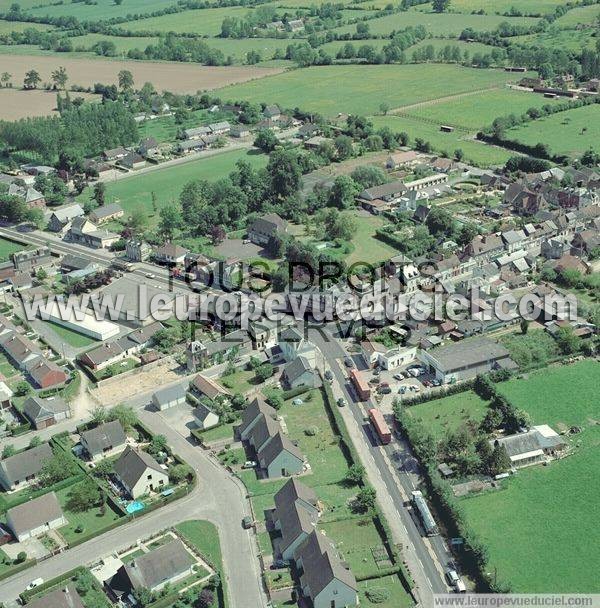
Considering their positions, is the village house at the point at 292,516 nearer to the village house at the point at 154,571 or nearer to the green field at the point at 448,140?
the village house at the point at 154,571

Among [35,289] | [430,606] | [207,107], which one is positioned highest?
[207,107]

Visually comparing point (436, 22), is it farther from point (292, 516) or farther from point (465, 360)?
point (292, 516)

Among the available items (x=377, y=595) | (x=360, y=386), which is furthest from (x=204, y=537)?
(x=360, y=386)

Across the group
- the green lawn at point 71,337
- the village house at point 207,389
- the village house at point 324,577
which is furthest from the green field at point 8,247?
Result: the village house at point 324,577

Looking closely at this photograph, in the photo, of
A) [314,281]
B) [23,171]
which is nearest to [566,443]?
[314,281]

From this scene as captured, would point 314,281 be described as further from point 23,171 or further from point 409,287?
point 23,171

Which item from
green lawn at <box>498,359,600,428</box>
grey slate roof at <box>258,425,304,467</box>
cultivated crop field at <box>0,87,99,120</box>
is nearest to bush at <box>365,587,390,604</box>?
A: grey slate roof at <box>258,425,304,467</box>
